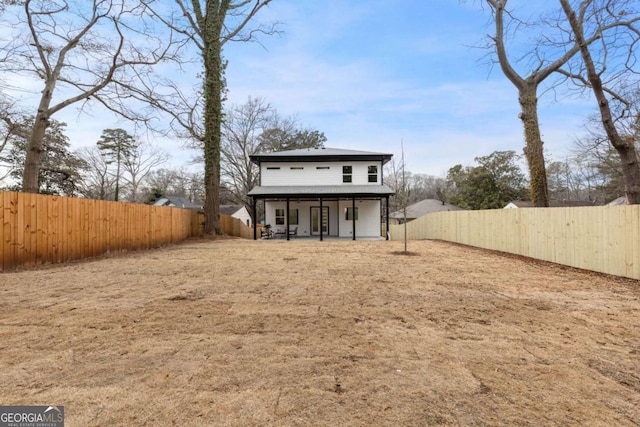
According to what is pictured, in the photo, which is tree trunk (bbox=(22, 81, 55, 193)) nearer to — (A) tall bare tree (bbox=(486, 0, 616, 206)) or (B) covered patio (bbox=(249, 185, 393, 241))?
(B) covered patio (bbox=(249, 185, 393, 241))

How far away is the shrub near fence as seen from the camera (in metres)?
6.28

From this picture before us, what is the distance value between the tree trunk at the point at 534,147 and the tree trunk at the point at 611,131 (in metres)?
1.60

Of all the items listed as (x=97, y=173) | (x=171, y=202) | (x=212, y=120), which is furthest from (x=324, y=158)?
(x=171, y=202)

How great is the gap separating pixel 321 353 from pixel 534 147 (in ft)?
39.2

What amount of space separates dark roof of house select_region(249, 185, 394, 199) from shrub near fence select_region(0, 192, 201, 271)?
24.9 ft

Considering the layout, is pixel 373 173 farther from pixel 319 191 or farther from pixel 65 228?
pixel 65 228

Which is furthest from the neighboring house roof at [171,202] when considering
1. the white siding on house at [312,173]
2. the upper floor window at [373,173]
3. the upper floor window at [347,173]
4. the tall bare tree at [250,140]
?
the upper floor window at [373,173]

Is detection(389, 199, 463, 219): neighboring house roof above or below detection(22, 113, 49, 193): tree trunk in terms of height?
below

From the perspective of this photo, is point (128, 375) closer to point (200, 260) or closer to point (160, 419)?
point (160, 419)

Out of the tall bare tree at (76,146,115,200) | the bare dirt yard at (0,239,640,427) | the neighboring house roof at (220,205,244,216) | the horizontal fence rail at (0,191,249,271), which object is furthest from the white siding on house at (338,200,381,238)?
the neighboring house roof at (220,205,244,216)

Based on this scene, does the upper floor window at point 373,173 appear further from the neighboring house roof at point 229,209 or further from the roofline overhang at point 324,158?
the neighboring house roof at point 229,209

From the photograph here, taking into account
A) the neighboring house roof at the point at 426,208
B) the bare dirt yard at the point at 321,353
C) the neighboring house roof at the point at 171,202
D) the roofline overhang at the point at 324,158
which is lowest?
the bare dirt yard at the point at 321,353

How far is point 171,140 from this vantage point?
49.5 feet

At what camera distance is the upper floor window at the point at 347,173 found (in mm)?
20016
